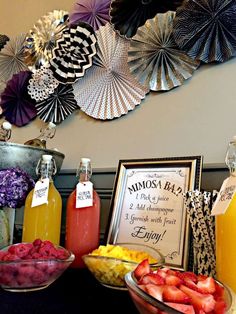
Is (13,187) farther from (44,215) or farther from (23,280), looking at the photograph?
(23,280)

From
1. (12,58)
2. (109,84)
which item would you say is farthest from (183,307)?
(12,58)

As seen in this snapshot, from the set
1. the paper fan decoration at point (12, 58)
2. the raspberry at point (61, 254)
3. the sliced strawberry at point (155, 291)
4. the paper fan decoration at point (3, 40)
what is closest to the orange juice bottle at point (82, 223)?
the raspberry at point (61, 254)

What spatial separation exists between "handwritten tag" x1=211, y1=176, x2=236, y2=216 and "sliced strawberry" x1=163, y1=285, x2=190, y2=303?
0.20 meters

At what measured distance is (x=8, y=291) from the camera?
67 cm

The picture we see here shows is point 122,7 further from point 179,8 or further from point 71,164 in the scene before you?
point 71,164

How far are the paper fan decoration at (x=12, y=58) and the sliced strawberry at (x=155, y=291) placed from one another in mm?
1141

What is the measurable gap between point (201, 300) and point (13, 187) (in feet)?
2.06

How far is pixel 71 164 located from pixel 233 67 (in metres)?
0.61

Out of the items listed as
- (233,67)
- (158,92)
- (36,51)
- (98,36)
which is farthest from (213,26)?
(36,51)

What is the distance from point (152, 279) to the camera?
1.61ft

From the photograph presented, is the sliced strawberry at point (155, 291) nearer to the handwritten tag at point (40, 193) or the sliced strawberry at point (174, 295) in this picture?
the sliced strawberry at point (174, 295)

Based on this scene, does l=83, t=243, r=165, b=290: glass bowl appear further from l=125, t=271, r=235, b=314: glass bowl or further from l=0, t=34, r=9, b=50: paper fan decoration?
l=0, t=34, r=9, b=50: paper fan decoration

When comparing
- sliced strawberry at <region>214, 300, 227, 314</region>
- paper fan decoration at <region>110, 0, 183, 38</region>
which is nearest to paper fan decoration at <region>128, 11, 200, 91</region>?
paper fan decoration at <region>110, 0, 183, 38</region>

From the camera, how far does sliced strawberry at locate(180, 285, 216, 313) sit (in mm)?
434
